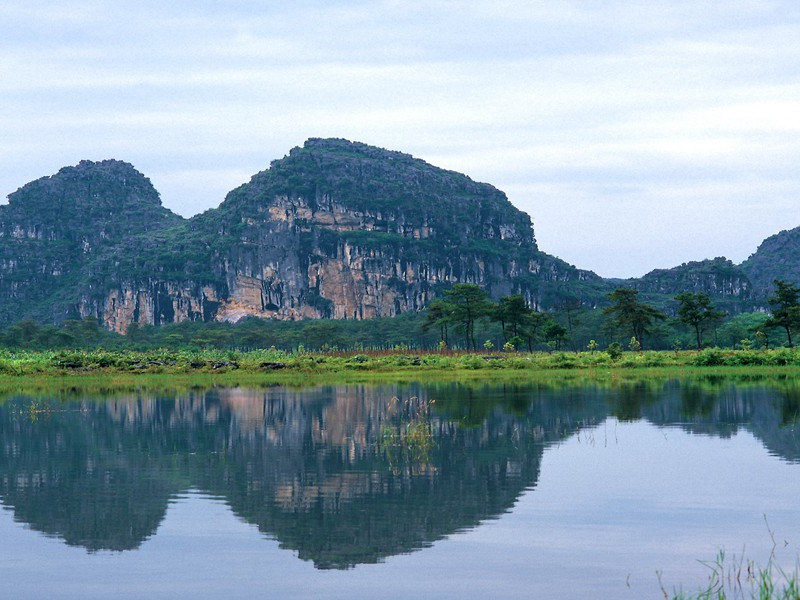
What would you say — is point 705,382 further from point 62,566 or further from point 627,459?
point 62,566

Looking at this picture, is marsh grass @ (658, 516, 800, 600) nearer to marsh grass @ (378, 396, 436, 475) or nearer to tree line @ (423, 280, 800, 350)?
marsh grass @ (378, 396, 436, 475)

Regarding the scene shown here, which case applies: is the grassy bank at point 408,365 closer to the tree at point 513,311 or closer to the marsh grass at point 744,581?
the tree at point 513,311

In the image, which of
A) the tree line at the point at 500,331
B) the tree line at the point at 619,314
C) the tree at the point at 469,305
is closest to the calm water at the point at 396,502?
the tree line at the point at 619,314

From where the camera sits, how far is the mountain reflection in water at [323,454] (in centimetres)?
1681

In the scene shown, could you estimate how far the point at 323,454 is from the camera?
83.1 feet

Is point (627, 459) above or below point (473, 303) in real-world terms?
below

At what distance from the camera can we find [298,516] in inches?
677

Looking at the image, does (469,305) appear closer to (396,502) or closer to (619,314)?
(619,314)

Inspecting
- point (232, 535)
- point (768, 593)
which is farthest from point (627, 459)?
point (768, 593)

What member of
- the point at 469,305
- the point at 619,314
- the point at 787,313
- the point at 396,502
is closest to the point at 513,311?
the point at 469,305

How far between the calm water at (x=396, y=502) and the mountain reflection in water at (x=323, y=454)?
88 millimetres

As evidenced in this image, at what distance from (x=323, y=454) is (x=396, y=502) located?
744cm

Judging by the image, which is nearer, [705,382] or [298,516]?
[298,516]

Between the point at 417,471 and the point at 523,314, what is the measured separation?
88.2 metres
